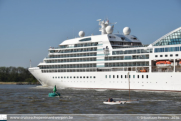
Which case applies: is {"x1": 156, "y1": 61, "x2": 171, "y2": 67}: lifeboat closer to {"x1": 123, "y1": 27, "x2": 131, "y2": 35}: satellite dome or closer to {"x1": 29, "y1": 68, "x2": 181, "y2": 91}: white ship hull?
{"x1": 29, "y1": 68, "x2": 181, "y2": 91}: white ship hull

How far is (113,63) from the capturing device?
204ft

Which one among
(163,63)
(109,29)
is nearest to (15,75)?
(109,29)

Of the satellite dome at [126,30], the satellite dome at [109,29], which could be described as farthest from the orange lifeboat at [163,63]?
the satellite dome at [109,29]

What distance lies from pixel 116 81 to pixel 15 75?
323ft

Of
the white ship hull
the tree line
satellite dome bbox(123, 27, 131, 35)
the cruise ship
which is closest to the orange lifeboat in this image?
the cruise ship

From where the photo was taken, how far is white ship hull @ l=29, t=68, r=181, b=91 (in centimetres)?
5322

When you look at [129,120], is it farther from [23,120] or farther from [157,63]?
[157,63]

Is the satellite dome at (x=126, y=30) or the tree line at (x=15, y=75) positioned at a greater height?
the satellite dome at (x=126, y=30)

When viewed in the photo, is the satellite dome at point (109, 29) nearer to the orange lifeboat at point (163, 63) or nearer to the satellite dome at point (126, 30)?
the satellite dome at point (126, 30)

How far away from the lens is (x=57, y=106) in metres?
38.4

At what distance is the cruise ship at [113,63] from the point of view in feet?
180

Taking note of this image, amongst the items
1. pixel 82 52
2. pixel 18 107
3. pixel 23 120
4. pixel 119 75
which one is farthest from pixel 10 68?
pixel 23 120

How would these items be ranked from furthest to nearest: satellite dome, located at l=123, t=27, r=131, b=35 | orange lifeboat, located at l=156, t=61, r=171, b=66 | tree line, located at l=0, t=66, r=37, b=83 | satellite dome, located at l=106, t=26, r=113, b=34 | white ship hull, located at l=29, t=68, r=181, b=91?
tree line, located at l=0, t=66, r=37, b=83
satellite dome, located at l=123, t=27, r=131, b=35
satellite dome, located at l=106, t=26, r=113, b=34
orange lifeboat, located at l=156, t=61, r=171, b=66
white ship hull, located at l=29, t=68, r=181, b=91

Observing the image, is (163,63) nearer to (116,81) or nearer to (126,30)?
(116,81)
